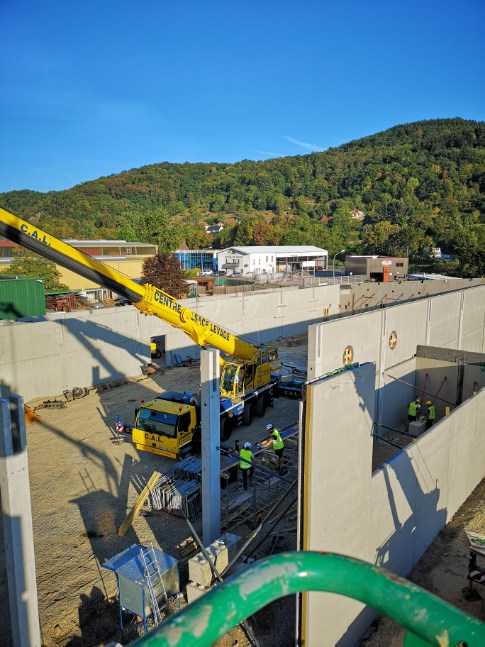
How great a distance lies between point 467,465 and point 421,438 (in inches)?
152

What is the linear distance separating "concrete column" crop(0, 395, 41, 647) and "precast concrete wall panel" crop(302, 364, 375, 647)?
150 inches

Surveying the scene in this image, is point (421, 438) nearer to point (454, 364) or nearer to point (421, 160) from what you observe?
point (454, 364)

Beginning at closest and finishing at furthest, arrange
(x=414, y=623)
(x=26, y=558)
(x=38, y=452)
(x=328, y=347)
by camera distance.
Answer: (x=414, y=623)
(x=26, y=558)
(x=328, y=347)
(x=38, y=452)

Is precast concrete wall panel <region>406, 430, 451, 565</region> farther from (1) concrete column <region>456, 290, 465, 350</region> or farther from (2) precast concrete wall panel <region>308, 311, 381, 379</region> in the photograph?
(1) concrete column <region>456, 290, 465, 350</region>

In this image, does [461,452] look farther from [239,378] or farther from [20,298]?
[20,298]

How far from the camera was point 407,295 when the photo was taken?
3688 centimetres

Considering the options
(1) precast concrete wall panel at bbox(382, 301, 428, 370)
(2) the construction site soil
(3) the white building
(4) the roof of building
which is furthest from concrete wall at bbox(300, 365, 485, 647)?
(4) the roof of building

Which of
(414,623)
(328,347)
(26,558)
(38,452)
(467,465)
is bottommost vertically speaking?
(38,452)

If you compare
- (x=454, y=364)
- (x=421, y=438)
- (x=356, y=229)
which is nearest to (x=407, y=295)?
(x=454, y=364)

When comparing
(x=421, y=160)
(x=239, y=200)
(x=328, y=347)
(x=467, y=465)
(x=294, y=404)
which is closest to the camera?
(x=467, y=465)

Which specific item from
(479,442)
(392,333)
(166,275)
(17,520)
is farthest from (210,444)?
(166,275)

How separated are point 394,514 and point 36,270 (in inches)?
1379

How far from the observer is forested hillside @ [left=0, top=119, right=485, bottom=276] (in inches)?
3100

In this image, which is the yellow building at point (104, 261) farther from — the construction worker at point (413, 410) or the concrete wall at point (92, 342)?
the construction worker at point (413, 410)
